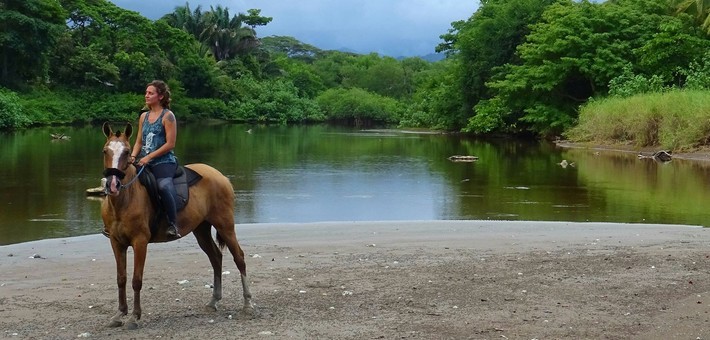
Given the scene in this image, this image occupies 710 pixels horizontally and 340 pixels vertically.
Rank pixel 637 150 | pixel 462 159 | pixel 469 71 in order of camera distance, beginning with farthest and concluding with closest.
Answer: pixel 469 71 → pixel 637 150 → pixel 462 159

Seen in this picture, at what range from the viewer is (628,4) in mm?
59406

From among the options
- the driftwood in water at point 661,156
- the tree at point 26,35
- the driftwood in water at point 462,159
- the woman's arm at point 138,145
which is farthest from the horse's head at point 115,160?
the tree at point 26,35

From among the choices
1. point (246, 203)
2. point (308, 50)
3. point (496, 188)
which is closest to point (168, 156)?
point (246, 203)

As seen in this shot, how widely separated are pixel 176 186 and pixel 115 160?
958mm

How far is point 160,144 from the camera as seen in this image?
8.65 m

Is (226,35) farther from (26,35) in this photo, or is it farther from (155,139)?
(155,139)

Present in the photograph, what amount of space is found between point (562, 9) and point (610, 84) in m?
7.12

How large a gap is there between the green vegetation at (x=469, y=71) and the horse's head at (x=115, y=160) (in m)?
34.0

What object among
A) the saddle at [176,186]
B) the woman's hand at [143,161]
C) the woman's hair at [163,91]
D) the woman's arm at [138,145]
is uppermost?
the woman's hair at [163,91]

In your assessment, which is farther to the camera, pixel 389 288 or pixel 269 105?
pixel 269 105

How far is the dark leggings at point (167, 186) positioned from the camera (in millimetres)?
8453

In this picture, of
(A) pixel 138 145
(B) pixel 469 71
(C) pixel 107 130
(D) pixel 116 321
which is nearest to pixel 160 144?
(A) pixel 138 145

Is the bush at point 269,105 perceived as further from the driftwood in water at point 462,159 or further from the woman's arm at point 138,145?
the woman's arm at point 138,145

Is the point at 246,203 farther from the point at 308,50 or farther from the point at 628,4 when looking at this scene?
the point at 308,50
